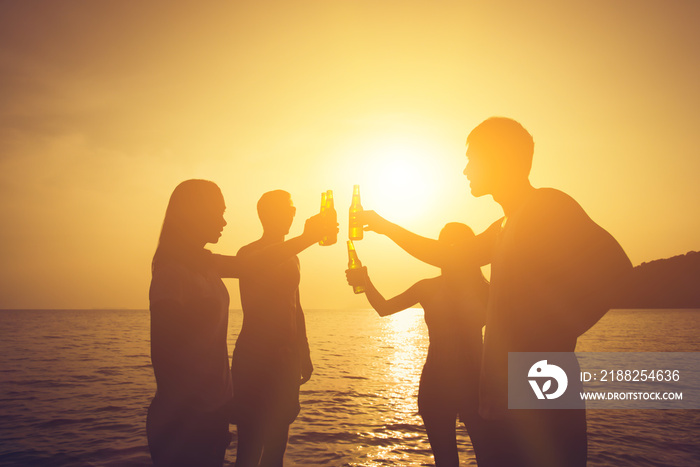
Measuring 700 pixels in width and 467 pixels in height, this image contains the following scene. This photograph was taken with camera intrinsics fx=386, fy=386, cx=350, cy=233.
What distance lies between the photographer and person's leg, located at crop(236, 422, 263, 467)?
3814 mm

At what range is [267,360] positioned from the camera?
404 centimetres

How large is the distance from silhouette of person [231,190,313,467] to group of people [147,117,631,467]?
0.04 ft

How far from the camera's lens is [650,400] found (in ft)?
42.6

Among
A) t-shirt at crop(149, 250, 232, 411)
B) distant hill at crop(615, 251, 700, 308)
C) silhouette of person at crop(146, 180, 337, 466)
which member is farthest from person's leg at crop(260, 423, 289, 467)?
distant hill at crop(615, 251, 700, 308)

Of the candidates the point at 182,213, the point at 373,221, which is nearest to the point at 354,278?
the point at 373,221

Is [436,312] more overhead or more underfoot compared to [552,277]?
more underfoot

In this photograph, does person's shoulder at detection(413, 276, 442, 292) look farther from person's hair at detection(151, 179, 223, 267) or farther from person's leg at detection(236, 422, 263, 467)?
person's hair at detection(151, 179, 223, 267)

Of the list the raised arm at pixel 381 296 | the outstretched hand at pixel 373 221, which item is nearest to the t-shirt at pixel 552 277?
the outstretched hand at pixel 373 221

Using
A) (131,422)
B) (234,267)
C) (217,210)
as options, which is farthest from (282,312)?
(131,422)

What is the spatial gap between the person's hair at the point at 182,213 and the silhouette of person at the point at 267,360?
3.51 feet

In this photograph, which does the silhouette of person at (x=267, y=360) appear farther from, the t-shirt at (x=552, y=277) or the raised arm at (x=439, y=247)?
the t-shirt at (x=552, y=277)

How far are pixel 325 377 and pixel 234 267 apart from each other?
13428mm

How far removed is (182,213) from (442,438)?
10.5ft

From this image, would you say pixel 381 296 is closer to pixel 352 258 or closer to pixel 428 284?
pixel 428 284
